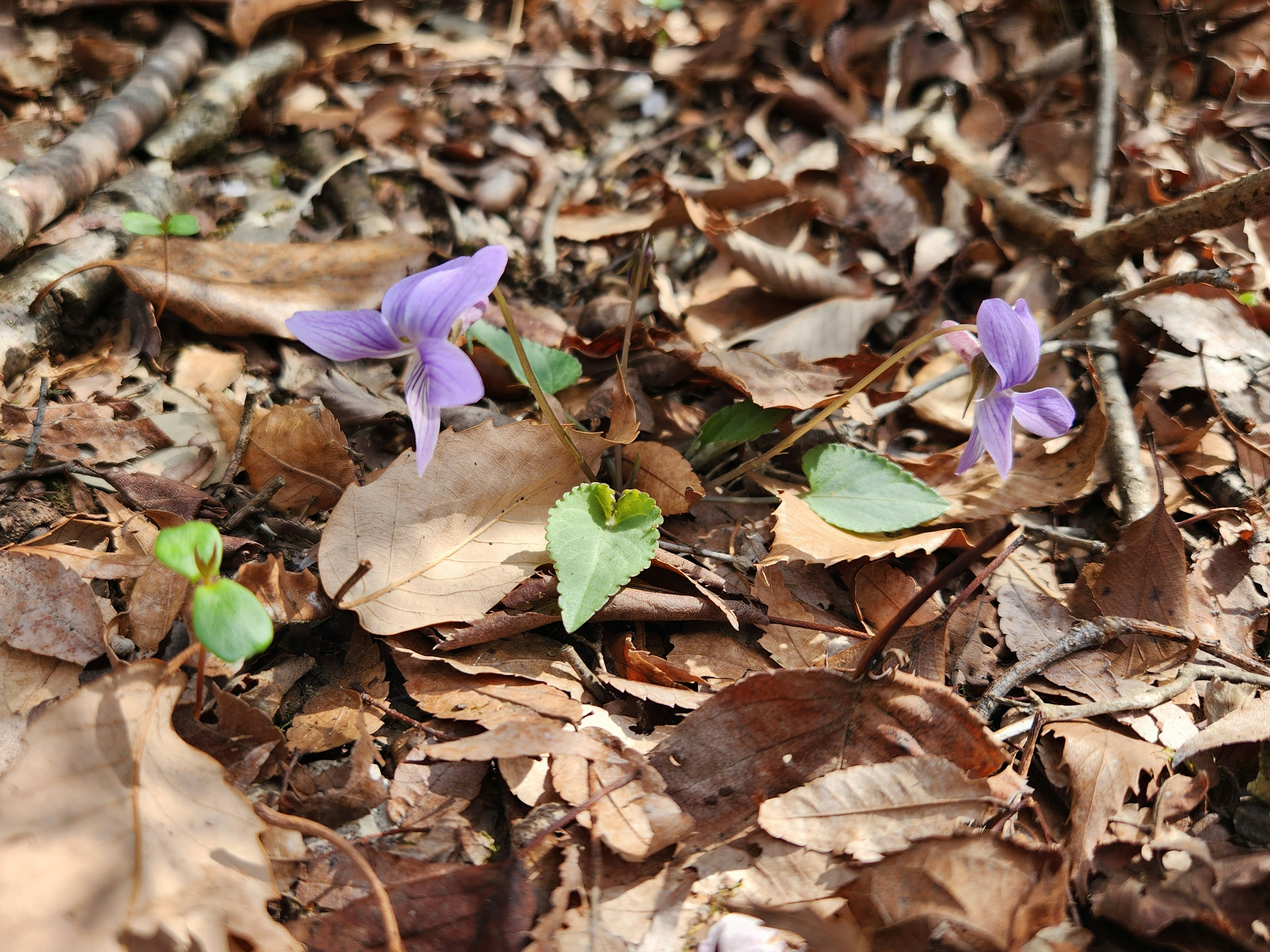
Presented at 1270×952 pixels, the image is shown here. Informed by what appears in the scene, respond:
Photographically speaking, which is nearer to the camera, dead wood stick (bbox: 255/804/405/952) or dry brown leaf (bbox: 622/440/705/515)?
dead wood stick (bbox: 255/804/405/952)

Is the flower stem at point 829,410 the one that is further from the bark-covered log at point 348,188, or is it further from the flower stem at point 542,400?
the bark-covered log at point 348,188

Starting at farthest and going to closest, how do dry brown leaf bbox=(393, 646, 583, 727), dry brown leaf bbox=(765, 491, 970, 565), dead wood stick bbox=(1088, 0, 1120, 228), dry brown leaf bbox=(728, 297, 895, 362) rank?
dead wood stick bbox=(1088, 0, 1120, 228) → dry brown leaf bbox=(728, 297, 895, 362) → dry brown leaf bbox=(765, 491, 970, 565) → dry brown leaf bbox=(393, 646, 583, 727)

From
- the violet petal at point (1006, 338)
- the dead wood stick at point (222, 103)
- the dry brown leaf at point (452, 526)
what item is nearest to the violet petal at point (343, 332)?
the dry brown leaf at point (452, 526)

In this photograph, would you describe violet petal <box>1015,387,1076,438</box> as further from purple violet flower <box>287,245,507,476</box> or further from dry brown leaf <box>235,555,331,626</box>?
dry brown leaf <box>235,555,331,626</box>

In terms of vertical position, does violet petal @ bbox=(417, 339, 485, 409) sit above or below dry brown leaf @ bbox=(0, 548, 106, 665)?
above

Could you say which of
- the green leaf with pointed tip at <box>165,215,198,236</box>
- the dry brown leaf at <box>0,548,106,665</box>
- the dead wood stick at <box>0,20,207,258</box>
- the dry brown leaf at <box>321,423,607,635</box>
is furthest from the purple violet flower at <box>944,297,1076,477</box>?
the dead wood stick at <box>0,20,207,258</box>

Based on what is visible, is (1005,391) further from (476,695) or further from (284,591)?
(284,591)

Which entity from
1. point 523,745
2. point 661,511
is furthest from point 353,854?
point 661,511
